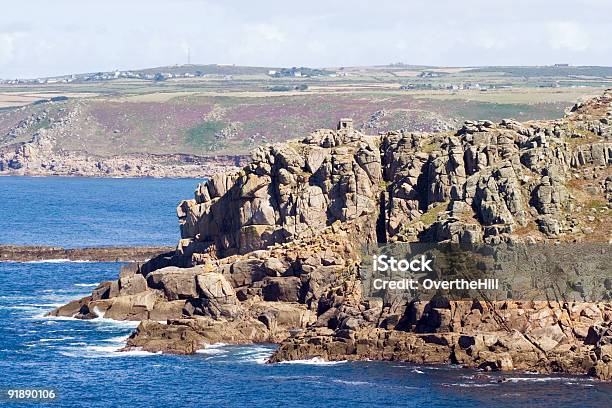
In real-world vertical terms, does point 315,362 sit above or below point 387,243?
below

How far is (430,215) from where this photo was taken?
142250mm

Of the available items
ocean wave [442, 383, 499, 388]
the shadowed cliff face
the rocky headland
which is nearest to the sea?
ocean wave [442, 383, 499, 388]

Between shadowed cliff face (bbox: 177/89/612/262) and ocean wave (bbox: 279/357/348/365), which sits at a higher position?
shadowed cliff face (bbox: 177/89/612/262)

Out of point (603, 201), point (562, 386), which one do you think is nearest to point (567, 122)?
point (603, 201)

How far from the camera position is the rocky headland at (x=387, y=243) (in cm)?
12988

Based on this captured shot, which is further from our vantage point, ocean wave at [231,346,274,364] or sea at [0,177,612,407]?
ocean wave at [231,346,274,364]

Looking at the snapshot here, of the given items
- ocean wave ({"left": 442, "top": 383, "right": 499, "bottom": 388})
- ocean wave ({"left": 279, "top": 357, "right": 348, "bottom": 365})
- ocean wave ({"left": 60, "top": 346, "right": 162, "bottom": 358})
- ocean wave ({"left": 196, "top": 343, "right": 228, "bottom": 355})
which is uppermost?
ocean wave ({"left": 442, "top": 383, "right": 499, "bottom": 388})

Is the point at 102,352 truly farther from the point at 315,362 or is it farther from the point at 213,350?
the point at 315,362

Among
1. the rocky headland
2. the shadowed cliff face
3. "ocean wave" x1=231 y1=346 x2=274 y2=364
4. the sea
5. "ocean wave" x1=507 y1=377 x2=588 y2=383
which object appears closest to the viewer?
the sea

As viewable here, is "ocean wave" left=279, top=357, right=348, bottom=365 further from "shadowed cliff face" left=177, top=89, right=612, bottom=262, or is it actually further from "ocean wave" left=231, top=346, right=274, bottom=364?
"shadowed cliff face" left=177, top=89, right=612, bottom=262

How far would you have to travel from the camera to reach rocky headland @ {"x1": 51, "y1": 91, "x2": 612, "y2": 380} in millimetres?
129875

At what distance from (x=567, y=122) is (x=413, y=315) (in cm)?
3090

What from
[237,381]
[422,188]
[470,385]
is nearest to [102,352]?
[237,381]

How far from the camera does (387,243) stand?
14362 centimetres
